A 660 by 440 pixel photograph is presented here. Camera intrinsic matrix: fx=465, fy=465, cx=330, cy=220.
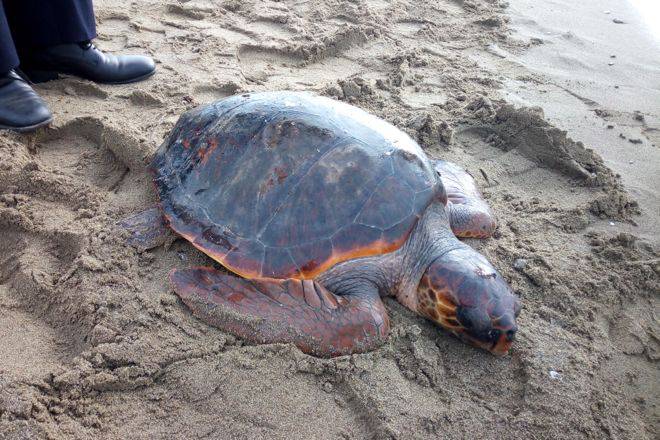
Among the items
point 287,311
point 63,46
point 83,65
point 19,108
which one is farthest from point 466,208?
point 63,46

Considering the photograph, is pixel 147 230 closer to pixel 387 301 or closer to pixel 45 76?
pixel 387 301

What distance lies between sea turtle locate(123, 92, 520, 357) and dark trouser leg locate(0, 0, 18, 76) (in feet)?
3.87

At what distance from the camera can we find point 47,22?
107 inches

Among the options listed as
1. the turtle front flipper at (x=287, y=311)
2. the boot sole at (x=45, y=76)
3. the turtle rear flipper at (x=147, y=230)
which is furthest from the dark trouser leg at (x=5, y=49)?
the turtle front flipper at (x=287, y=311)

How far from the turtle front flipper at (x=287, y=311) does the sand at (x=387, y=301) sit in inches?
2.2

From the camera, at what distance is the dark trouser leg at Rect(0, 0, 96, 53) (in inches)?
104

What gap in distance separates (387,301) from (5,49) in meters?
2.29

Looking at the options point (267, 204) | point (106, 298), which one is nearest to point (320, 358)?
point (267, 204)

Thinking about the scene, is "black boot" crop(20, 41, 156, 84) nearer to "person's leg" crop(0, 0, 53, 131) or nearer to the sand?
the sand

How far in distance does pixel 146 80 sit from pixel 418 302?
2248 millimetres

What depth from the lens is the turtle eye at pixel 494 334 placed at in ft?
5.50

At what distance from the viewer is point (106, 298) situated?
5.57 feet

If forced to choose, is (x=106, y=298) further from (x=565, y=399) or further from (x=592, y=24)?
(x=592, y=24)

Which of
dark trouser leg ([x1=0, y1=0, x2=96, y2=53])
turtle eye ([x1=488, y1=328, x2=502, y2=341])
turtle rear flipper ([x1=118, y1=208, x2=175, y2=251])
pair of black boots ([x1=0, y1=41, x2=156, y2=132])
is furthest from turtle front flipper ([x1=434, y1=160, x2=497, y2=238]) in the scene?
dark trouser leg ([x1=0, y1=0, x2=96, y2=53])
